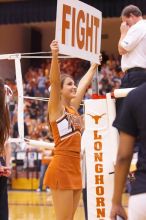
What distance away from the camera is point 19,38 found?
23812 mm

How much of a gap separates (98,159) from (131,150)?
2.30m

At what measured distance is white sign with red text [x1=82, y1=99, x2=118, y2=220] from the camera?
195 inches

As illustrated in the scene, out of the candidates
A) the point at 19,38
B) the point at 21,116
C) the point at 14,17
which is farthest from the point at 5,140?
the point at 19,38

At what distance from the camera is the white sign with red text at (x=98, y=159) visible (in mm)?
4961

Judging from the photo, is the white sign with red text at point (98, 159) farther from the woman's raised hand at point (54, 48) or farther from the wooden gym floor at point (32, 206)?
the wooden gym floor at point (32, 206)

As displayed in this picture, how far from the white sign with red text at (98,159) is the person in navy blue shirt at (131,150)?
86.6 inches

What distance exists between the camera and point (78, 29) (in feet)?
15.6

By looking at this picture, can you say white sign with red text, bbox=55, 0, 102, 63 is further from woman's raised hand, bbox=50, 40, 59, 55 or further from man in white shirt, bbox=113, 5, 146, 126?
man in white shirt, bbox=113, 5, 146, 126

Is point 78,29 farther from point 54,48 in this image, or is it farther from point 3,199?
point 3,199

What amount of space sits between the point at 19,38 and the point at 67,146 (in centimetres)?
1949

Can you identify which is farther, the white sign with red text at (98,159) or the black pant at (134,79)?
the white sign with red text at (98,159)

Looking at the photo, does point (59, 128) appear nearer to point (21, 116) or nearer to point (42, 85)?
point (21, 116)

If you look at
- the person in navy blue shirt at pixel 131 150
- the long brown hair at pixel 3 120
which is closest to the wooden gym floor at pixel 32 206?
the long brown hair at pixel 3 120

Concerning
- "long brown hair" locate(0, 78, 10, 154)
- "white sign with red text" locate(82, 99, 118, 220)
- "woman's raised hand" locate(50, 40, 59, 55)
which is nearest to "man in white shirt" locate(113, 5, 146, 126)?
"white sign with red text" locate(82, 99, 118, 220)
